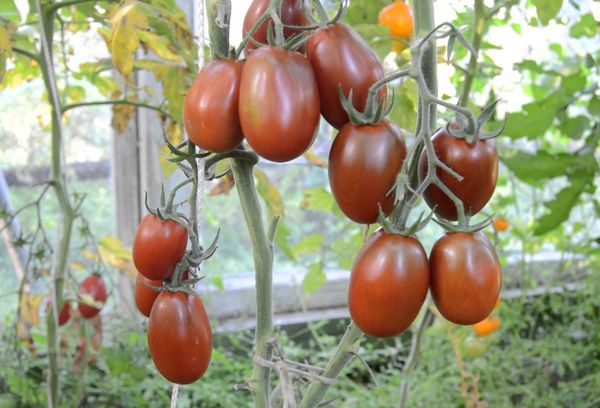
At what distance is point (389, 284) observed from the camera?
0.38 meters

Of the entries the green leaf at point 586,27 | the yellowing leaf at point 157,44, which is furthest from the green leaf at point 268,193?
the green leaf at point 586,27

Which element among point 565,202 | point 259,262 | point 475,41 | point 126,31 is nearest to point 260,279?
point 259,262

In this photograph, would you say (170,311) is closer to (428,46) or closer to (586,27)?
(428,46)

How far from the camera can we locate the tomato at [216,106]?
37 centimetres

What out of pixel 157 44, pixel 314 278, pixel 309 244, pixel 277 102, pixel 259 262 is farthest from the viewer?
pixel 309 244

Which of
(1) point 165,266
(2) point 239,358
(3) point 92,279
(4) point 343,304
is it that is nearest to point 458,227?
(1) point 165,266

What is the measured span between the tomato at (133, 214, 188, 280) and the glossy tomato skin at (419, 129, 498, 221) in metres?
0.16

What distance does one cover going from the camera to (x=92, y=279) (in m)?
1.11

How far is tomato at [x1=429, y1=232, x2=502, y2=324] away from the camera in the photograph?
38 centimetres

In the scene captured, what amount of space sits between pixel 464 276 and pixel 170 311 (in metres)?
0.19

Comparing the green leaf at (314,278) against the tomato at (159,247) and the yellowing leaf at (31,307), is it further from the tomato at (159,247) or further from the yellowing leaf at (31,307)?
the tomato at (159,247)

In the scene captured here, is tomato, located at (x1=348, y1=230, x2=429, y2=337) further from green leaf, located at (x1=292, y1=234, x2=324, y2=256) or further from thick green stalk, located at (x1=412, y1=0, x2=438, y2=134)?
green leaf, located at (x1=292, y1=234, x2=324, y2=256)

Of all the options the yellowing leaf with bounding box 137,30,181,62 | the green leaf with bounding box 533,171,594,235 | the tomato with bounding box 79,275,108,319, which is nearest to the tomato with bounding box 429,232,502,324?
the yellowing leaf with bounding box 137,30,181,62

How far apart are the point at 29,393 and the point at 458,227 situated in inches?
38.3
